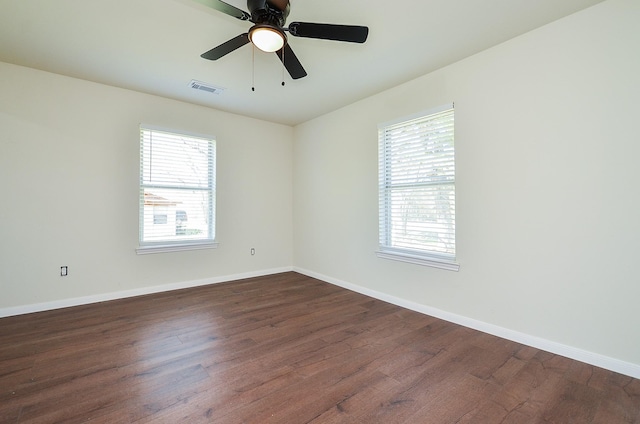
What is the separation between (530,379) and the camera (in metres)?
1.97

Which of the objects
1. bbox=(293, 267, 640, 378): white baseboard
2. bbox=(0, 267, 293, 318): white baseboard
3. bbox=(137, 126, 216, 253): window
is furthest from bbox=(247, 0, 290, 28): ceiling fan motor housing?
bbox=(0, 267, 293, 318): white baseboard

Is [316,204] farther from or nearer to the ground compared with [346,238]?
farther from the ground

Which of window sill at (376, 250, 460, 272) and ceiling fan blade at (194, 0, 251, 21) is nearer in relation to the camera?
ceiling fan blade at (194, 0, 251, 21)

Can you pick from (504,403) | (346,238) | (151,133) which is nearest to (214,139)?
(151,133)

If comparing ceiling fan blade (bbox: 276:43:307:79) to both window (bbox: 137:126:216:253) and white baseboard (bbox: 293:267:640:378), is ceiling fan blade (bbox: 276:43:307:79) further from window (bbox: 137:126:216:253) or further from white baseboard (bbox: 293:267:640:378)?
white baseboard (bbox: 293:267:640:378)

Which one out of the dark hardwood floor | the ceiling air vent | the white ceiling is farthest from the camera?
the ceiling air vent

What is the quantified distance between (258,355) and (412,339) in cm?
137

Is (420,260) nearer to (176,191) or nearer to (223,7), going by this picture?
(223,7)

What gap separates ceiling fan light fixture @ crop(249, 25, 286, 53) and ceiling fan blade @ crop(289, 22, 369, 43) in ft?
0.34

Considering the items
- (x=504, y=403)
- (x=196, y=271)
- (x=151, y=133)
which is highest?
(x=151, y=133)

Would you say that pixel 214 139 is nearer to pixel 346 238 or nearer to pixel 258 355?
pixel 346 238

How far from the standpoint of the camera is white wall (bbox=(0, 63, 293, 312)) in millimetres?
3107

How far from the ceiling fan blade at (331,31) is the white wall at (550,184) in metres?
1.10

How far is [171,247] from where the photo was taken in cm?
405
